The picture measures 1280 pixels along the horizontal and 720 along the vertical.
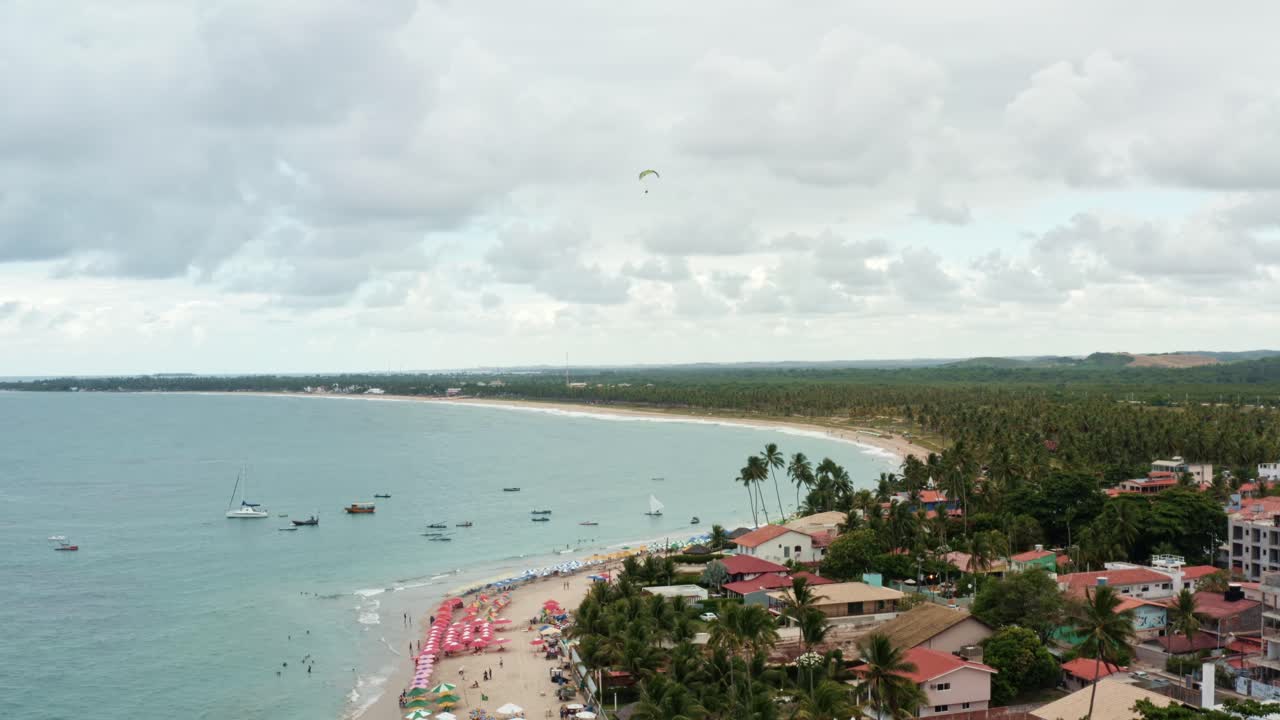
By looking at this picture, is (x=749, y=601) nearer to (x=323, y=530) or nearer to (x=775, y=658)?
(x=775, y=658)

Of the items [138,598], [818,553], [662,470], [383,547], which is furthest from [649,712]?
[662,470]

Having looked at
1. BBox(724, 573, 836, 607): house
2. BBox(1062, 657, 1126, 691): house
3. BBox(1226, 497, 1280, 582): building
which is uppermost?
BBox(1226, 497, 1280, 582): building

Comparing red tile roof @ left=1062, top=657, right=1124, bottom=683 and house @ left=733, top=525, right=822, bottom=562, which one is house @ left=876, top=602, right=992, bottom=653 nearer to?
red tile roof @ left=1062, top=657, right=1124, bottom=683

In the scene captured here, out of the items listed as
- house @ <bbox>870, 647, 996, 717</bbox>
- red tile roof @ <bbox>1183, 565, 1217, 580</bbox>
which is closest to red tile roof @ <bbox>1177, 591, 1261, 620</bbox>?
red tile roof @ <bbox>1183, 565, 1217, 580</bbox>

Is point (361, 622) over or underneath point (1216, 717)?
underneath

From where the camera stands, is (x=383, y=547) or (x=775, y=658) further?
(x=383, y=547)

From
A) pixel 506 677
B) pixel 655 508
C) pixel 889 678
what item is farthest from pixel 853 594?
pixel 655 508
